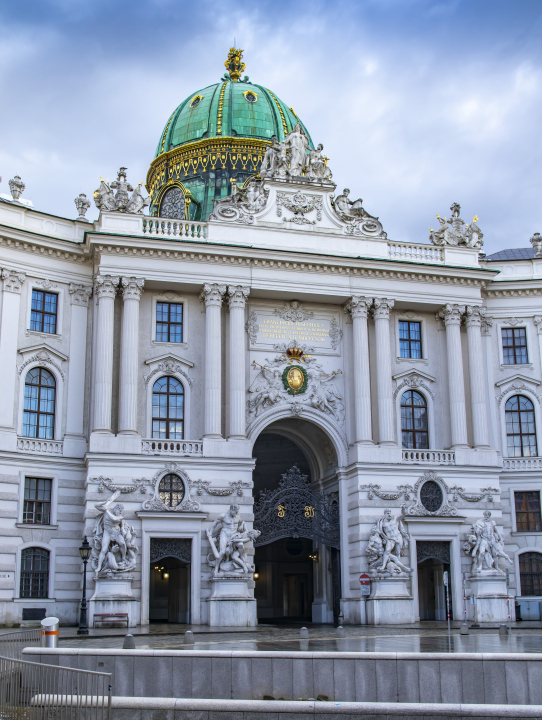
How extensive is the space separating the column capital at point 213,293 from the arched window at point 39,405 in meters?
8.00

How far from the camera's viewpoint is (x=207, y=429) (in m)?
40.2

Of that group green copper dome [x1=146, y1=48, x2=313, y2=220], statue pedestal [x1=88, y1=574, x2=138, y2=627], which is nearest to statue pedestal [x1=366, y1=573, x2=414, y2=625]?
statue pedestal [x1=88, y1=574, x2=138, y2=627]

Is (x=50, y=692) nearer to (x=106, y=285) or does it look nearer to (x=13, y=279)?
(x=106, y=285)

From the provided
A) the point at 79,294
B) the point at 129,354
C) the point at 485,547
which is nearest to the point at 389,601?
the point at 485,547

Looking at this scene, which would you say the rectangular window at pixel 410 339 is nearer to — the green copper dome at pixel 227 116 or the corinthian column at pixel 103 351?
the corinthian column at pixel 103 351

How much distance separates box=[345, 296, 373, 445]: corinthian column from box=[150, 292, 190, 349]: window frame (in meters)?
8.03

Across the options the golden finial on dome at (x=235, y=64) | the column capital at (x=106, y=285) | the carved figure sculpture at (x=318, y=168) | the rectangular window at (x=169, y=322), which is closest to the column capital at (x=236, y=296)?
the rectangular window at (x=169, y=322)

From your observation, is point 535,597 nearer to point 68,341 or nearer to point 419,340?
→ point 419,340

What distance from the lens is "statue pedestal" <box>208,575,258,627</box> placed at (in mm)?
36844

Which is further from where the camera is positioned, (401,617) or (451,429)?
(451,429)

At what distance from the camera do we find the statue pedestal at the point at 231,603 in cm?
3684

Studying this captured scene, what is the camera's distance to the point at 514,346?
47.8 meters

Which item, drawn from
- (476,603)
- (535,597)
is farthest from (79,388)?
(535,597)

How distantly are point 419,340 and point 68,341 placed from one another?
1759cm
